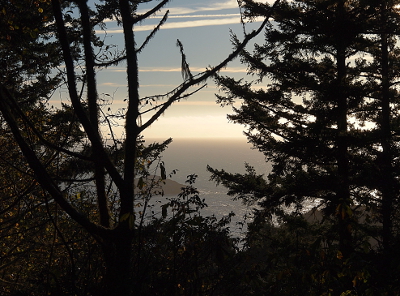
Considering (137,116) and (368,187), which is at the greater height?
(137,116)

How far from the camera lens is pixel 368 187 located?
1020cm

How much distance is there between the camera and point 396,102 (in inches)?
483

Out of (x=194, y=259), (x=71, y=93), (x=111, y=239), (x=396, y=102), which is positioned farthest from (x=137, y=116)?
(x=396, y=102)

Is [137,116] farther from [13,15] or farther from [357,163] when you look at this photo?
[357,163]

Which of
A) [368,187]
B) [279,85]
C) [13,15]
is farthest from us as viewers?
[279,85]

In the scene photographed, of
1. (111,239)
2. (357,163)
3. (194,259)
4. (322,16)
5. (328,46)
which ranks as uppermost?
(322,16)

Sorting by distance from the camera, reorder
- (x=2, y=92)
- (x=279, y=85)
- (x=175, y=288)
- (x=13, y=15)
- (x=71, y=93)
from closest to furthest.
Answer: (x=2, y=92)
(x=71, y=93)
(x=175, y=288)
(x=13, y=15)
(x=279, y=85)

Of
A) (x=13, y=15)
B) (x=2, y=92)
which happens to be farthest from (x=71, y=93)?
(x=13, y=15)

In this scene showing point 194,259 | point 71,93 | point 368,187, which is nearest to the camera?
point 71,93

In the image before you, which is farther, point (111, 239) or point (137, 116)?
point (137, 116)

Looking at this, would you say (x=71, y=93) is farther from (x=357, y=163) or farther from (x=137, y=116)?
(x=357, y=163)

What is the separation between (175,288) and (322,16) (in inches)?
396

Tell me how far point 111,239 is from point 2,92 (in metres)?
1.35

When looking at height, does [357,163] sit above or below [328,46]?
below
